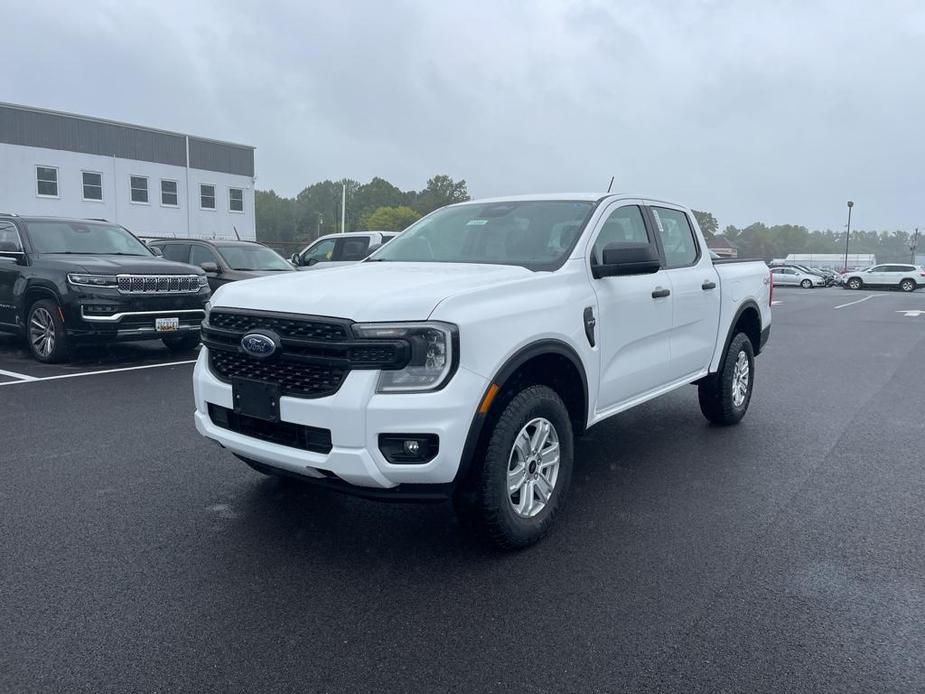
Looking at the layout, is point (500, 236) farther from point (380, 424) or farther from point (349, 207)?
point (349, 207)

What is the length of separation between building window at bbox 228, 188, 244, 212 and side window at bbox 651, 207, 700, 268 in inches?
1506

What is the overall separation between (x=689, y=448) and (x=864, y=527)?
68.9 inches

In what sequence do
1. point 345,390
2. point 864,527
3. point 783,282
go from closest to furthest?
A: point 345,390 < point 864,527 < point 783,282

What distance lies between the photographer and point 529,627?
312 centimetres

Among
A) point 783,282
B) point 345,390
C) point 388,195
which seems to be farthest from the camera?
point 388,195

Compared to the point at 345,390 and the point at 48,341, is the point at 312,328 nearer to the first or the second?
the point at 345,390

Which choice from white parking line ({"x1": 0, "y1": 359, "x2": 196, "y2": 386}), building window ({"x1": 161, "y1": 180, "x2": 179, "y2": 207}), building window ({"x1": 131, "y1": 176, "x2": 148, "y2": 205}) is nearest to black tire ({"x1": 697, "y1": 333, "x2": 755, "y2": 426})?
white parking line ({"x1": 0, "y1": 359, "x2": 196, "y2": 386})

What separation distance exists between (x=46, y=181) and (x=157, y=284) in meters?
29.0

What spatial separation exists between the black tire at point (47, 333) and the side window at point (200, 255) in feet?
12.8

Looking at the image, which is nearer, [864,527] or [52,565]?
[52,565]

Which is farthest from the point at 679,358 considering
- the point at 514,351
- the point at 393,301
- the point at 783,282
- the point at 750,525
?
the point at 783,282

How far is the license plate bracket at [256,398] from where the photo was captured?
360cm

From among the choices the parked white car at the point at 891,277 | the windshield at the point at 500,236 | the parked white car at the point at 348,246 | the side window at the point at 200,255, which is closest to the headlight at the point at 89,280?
the side window at the point at 200,255

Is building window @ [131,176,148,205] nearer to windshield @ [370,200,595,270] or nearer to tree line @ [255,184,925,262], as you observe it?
windshield @ [370,200,595,270]
